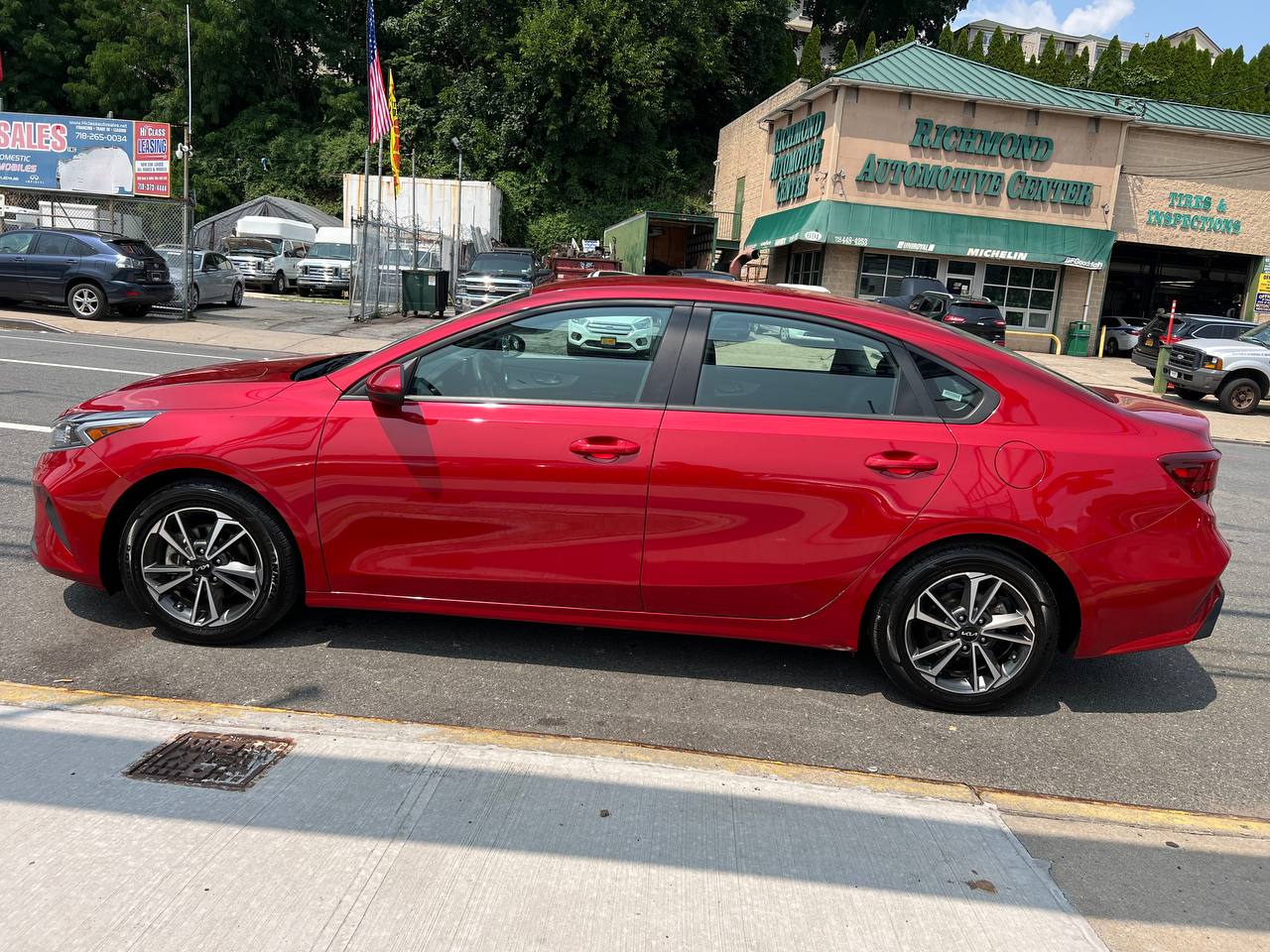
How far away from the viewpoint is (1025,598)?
3811mm

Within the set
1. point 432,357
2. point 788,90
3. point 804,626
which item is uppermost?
point 788,90

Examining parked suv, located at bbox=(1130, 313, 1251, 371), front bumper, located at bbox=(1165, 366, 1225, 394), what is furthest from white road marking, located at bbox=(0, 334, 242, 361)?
parked suv, located at bbox=(1130, 313, 1251, 371)

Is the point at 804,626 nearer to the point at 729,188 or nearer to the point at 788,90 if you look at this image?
the point at 788,90

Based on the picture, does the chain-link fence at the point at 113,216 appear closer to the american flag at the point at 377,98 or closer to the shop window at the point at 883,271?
the american flag at the point at 377,98

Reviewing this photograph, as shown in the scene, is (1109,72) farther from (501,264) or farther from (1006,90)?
(501,264)

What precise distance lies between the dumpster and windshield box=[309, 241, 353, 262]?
8.30 metres

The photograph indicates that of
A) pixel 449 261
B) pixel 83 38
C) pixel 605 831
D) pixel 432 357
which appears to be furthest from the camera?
pixel 83 38

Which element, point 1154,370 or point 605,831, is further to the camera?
point 1154,370

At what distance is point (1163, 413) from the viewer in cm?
418

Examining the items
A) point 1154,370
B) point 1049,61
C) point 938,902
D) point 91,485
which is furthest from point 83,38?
point 938,902

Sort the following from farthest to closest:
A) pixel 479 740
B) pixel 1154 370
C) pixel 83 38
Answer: pixel 83 38 → pixel 1154 370 → pixel 479 740

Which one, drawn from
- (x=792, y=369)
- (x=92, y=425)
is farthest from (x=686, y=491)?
(x=92, y=425)

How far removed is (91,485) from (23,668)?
2.56 feet

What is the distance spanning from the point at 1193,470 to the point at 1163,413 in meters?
0.44
